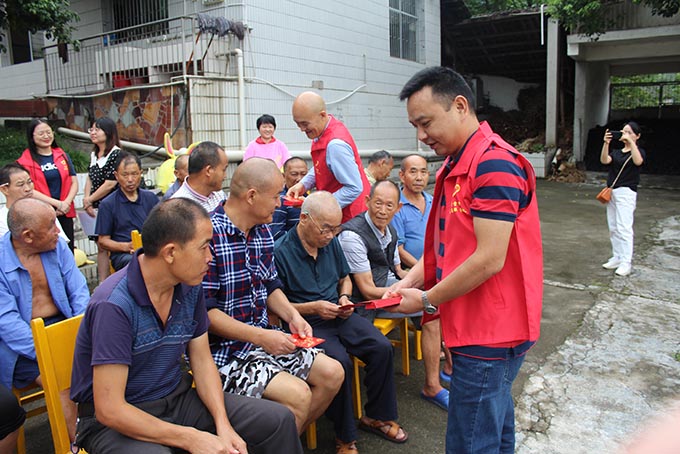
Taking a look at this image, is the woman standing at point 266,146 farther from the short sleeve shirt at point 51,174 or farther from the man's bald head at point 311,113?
the man's bald head at point 311,113

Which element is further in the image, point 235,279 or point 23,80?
point 23,80

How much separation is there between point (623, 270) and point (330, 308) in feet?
14.7

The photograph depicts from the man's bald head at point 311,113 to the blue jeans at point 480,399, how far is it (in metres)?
2.26

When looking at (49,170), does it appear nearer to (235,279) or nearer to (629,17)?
(235,279)

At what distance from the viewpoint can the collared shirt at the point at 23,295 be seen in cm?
257

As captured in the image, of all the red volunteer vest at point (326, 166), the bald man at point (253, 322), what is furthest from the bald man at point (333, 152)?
the bald man at point (253, 322)

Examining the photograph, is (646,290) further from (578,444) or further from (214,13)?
(214,13)

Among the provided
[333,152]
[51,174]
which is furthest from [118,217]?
[333,152]

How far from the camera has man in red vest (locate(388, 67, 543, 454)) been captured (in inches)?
70.8

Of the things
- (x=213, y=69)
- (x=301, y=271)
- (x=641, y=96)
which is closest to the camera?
(x=301, y=271)

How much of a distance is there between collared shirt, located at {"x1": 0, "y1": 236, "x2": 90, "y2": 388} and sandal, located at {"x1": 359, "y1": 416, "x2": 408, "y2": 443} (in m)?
1.79

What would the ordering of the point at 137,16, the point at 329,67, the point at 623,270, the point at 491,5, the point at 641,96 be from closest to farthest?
the point at 623,270 < the point at 137,16 < the point at 329,67 < the point at 491,5 < the point at 641,96

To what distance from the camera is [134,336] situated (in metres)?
1.95

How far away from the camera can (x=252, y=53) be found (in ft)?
27.8
